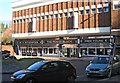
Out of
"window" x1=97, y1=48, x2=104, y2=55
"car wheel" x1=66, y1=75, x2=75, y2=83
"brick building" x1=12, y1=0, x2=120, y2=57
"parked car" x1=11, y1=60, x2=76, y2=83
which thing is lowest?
"window" x1=97, y1=48, x2=104, y2=55

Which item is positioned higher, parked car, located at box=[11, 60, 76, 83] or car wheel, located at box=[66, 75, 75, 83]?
parked car, located at box=[11, 60, 76, 83]

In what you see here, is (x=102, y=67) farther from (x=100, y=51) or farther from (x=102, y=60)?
(x=100, y=51)

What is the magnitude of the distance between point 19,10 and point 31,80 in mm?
58070

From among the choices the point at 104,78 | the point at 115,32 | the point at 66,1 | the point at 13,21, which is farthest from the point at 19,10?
the point at 104,78

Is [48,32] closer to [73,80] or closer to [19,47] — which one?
[19,47]

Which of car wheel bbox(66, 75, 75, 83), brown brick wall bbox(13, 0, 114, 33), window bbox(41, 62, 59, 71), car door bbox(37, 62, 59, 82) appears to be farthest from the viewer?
brown brick wall bbox(13, 0, 114, 33)

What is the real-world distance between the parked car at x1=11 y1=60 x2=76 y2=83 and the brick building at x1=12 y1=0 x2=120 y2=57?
31555 mm

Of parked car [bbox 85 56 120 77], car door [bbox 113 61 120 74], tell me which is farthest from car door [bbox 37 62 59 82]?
car door [bbox 113 61 120 74]

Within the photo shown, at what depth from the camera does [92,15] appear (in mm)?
56531

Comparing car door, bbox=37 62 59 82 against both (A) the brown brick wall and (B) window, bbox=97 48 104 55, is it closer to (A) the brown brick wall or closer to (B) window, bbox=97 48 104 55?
(A) the brown brick wall

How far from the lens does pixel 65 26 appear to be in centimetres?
6078

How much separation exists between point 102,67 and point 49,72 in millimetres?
5854

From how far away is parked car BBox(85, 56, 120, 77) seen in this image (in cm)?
2085

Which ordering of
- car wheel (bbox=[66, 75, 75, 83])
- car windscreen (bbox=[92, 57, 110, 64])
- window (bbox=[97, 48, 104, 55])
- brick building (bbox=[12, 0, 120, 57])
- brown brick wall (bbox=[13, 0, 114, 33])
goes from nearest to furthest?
car wheel (bbox=[66, 75, 75, 83])
car windscreen (bbox=[92, 57, 110, 64])
brick building (bbox=[12, 0, 120, 57])
brown brick wall (bbox=[13, 0, 114, 33])
window (bbox=[97, 48, 104, 55])
